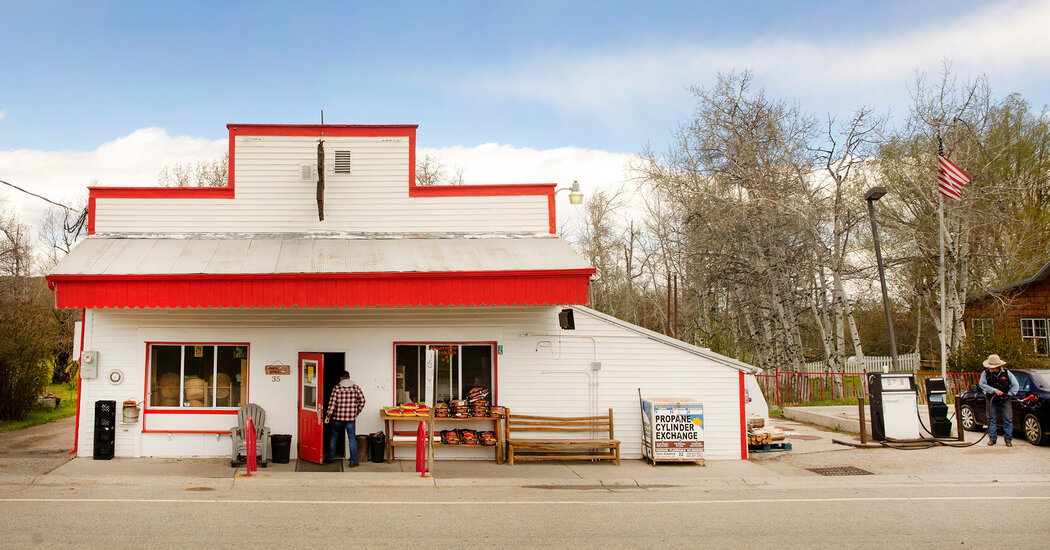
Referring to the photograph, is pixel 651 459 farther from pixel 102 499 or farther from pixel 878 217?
pixel 878 217

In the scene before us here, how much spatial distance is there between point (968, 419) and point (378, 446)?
14.1 m

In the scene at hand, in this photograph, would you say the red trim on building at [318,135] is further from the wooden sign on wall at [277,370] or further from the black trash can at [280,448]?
the black trash can at [280,448]

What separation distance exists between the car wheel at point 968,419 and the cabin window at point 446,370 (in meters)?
11.5

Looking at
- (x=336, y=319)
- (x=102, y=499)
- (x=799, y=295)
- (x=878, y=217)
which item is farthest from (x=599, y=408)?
(x=878, y=217)

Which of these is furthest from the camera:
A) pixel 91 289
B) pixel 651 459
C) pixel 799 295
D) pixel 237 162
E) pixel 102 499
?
pixel 799 295

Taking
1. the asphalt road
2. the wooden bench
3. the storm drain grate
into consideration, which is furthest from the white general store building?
the asphalt road

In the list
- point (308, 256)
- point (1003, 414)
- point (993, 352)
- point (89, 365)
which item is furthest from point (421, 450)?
point (993, 352)

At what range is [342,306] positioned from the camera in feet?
43.5

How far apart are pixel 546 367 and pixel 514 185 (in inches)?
158

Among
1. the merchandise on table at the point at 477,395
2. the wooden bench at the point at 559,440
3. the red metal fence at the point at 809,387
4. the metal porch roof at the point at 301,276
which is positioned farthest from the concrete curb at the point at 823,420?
the metal porch roof at the point at 301,276

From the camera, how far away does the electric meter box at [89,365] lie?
45.5ft

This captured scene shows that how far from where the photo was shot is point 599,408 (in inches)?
581

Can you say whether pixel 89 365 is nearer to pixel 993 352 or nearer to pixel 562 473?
pixel 562 473

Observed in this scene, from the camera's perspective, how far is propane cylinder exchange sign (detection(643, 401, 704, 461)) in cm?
1390
